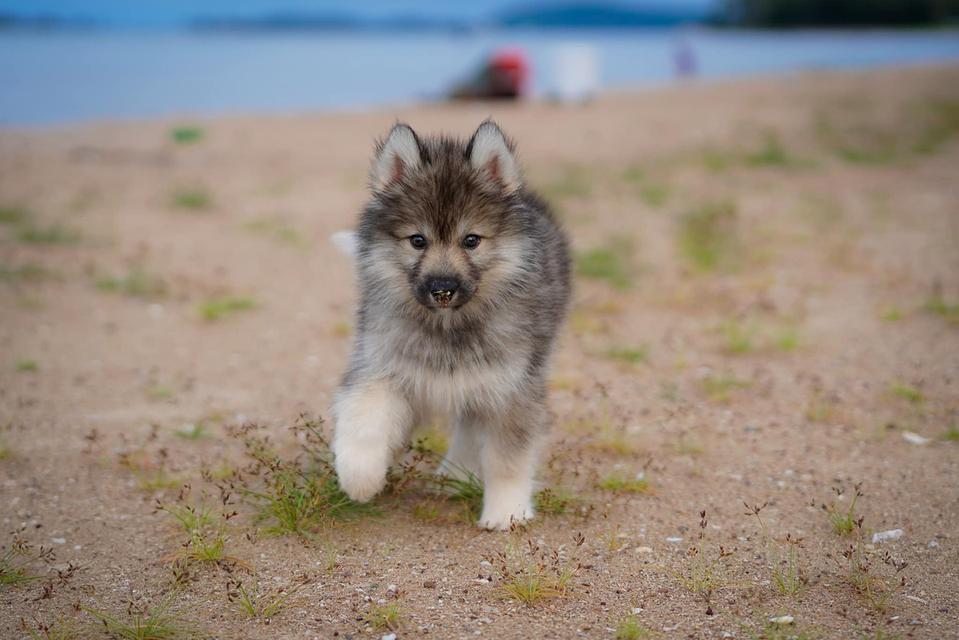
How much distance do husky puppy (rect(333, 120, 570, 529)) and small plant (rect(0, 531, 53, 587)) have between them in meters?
1.34

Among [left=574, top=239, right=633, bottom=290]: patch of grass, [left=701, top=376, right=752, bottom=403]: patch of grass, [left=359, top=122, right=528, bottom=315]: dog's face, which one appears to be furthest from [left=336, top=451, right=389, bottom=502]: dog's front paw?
[left=574, top=239, right=633, bottom=290]: patch of grass

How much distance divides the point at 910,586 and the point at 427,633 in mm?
1985

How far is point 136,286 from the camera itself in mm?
8289

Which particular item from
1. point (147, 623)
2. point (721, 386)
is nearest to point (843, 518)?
point (721, 386)

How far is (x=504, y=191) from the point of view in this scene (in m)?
4.07

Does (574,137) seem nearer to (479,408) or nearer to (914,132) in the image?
(914,132)

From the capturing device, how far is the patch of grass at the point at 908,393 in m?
5.74

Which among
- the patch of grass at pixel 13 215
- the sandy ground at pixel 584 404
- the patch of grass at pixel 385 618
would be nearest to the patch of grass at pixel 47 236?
the sandy ground at pixel 584 404

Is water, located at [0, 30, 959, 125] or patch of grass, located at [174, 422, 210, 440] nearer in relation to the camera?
patch of grass, located at [174, 422, 210, 440]

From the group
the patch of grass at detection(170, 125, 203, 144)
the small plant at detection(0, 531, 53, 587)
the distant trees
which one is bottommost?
the small plant at detection(0, 531, 53, 587)

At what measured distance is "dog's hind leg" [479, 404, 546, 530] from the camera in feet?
13.9

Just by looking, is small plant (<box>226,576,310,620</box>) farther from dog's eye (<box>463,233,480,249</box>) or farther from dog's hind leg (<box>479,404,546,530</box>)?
dog's eye (<box>463,233,480,249</box>)

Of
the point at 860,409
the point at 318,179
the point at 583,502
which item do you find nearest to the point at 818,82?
the point at 318,179

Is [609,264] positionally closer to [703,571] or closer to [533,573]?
[703,571]
